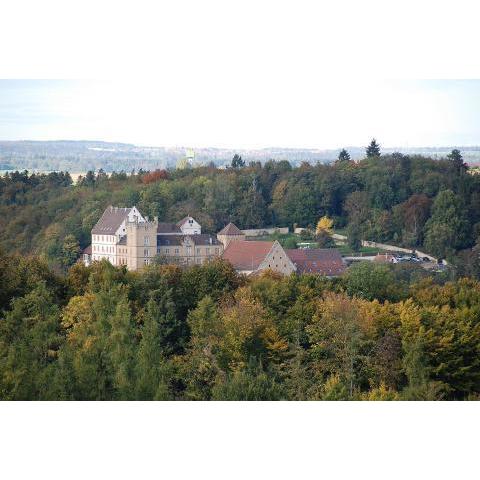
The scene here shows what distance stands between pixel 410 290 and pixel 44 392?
1030 centimetres

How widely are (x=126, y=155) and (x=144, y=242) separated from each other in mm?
3761

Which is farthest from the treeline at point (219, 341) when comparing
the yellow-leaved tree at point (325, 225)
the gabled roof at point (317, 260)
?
the yellow-leaved tree at point (325, 225)

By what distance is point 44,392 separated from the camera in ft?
31.0

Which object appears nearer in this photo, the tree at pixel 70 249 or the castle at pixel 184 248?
the castle at pixel 184 248

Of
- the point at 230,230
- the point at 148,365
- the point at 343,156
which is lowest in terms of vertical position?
the point at 230,230

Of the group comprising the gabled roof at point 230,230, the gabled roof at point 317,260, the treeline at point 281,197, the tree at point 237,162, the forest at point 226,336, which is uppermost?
the forest at point 226,336

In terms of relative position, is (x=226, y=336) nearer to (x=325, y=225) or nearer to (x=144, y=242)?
(x=144, y=242)

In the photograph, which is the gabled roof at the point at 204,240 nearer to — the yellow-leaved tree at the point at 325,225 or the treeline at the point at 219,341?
the yellow-leaved tree at the point at 325,225

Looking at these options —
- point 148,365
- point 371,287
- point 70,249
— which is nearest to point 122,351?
point 148,365

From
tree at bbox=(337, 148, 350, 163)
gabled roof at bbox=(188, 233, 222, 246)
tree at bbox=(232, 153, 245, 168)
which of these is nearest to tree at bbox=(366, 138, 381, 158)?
tree at bbox=(337, 148, 350, 163)

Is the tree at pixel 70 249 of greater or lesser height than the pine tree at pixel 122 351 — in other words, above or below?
below

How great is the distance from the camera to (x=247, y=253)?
36.0 meters

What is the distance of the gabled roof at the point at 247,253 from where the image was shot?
113ft

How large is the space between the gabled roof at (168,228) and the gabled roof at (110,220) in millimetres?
1483
